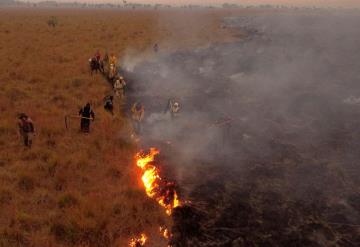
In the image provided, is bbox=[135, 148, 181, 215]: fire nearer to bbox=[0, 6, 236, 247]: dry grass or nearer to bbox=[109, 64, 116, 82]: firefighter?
bbox=[0, 6, 236, 247]: dry grass

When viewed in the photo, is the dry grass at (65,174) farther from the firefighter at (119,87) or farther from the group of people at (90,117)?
the firefighter at (119,87)

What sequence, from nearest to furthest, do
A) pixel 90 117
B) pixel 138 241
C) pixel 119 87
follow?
pixel 138 241 → pixel 90 117 → pixel 119 87

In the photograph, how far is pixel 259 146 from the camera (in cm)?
1418

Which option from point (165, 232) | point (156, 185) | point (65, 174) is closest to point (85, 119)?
point (65, 174)

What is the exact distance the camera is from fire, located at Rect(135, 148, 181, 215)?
10.2m

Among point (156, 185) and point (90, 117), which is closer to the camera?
point (156, 185)

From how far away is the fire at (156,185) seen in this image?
10234mm

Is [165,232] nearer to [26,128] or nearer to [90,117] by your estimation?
[26,128]

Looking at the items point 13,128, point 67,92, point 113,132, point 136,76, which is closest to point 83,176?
point 113,132

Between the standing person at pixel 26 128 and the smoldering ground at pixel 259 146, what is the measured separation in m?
4.17

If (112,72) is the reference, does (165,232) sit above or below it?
below

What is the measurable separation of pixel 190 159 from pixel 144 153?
169 centimetres

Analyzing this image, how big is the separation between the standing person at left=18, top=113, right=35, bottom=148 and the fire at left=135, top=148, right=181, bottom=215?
12.0 feet

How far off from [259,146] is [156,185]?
500cm
